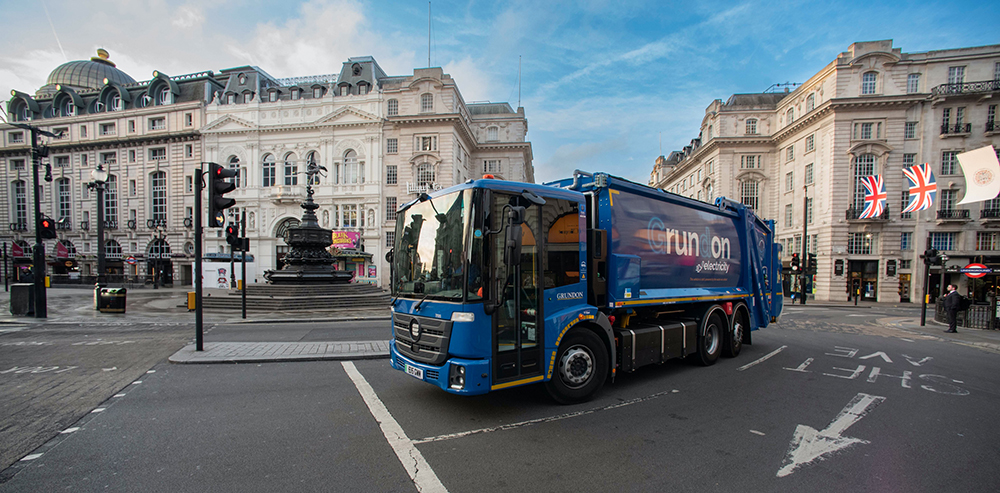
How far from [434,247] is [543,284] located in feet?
4.74

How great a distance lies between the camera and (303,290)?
1748cm

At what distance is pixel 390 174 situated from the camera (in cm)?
4062

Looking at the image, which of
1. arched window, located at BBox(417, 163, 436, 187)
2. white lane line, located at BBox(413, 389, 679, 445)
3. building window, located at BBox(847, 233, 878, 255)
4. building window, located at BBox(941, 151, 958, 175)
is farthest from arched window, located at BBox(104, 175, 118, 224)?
building window, located at BBox(941, 151, 958, 175)

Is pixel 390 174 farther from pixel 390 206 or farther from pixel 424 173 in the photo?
pixel 424 173

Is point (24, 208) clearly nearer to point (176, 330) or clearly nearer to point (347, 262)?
point (347, 262)

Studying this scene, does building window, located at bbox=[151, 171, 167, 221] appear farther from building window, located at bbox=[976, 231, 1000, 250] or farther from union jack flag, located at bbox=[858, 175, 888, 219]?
building window, located at bbox=[976, 231, 1000, 250]

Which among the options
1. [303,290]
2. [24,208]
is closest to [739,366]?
[303,290]

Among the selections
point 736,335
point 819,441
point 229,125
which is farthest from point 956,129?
point 229,125

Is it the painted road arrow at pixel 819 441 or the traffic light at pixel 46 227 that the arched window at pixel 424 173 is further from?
the painted road arrow at pixel 819 441

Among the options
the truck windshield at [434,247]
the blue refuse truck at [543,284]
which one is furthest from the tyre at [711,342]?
the truck windshield at [434,247]

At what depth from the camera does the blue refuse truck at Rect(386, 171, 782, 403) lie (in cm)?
455

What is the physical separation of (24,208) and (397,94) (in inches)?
2061

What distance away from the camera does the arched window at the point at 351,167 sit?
4069cm

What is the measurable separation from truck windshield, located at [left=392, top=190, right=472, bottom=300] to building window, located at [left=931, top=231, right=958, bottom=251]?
1728 inches
